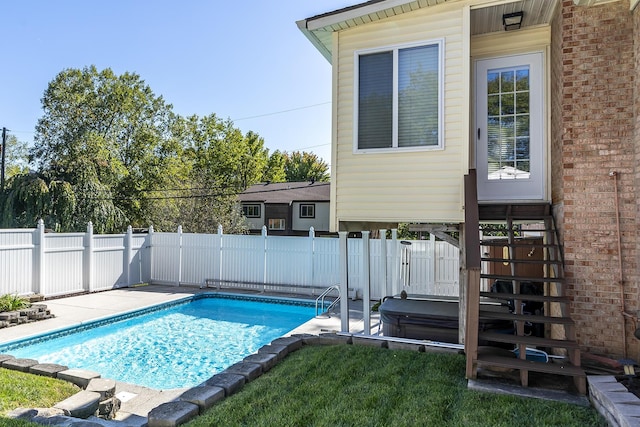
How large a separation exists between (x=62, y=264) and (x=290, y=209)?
15.8 m

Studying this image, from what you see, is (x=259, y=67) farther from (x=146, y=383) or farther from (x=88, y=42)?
(x=146, y=383)

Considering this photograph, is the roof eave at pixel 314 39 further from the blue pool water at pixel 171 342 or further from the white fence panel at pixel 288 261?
the white fence panel at pixel 288 261

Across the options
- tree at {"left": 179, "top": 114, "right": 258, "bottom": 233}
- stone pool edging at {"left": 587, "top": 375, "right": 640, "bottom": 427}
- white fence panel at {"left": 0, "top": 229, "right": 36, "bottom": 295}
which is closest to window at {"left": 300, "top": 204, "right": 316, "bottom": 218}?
tree at {"left": 179, "top": 114, "right": 258, "bottom": 233}

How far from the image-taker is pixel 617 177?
4418 millimetres

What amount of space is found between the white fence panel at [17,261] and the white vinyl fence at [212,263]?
2 cm

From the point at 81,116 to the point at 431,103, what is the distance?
24133mm

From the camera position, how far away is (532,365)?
398cm

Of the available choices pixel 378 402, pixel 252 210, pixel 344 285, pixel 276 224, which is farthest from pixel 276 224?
pixel 378 402

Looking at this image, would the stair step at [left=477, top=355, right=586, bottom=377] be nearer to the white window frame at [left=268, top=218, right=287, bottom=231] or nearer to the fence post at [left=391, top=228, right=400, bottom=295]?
the fence post at [left=391, top=228, right=400, bottom=295]

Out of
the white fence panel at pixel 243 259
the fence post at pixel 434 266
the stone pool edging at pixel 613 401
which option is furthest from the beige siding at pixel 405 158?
→ the white fence panel at pixel 243 259

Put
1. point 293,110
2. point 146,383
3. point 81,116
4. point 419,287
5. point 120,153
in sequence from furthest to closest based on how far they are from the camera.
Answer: point 293,110 → point 120,153 → point 81,116 → point 419,287 → point 146,383

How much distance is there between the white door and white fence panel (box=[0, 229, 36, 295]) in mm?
10428

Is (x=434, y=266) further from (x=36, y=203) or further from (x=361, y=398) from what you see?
(x=36, y=203)

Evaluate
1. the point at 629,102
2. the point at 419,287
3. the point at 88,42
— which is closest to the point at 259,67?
the point at 88,42
